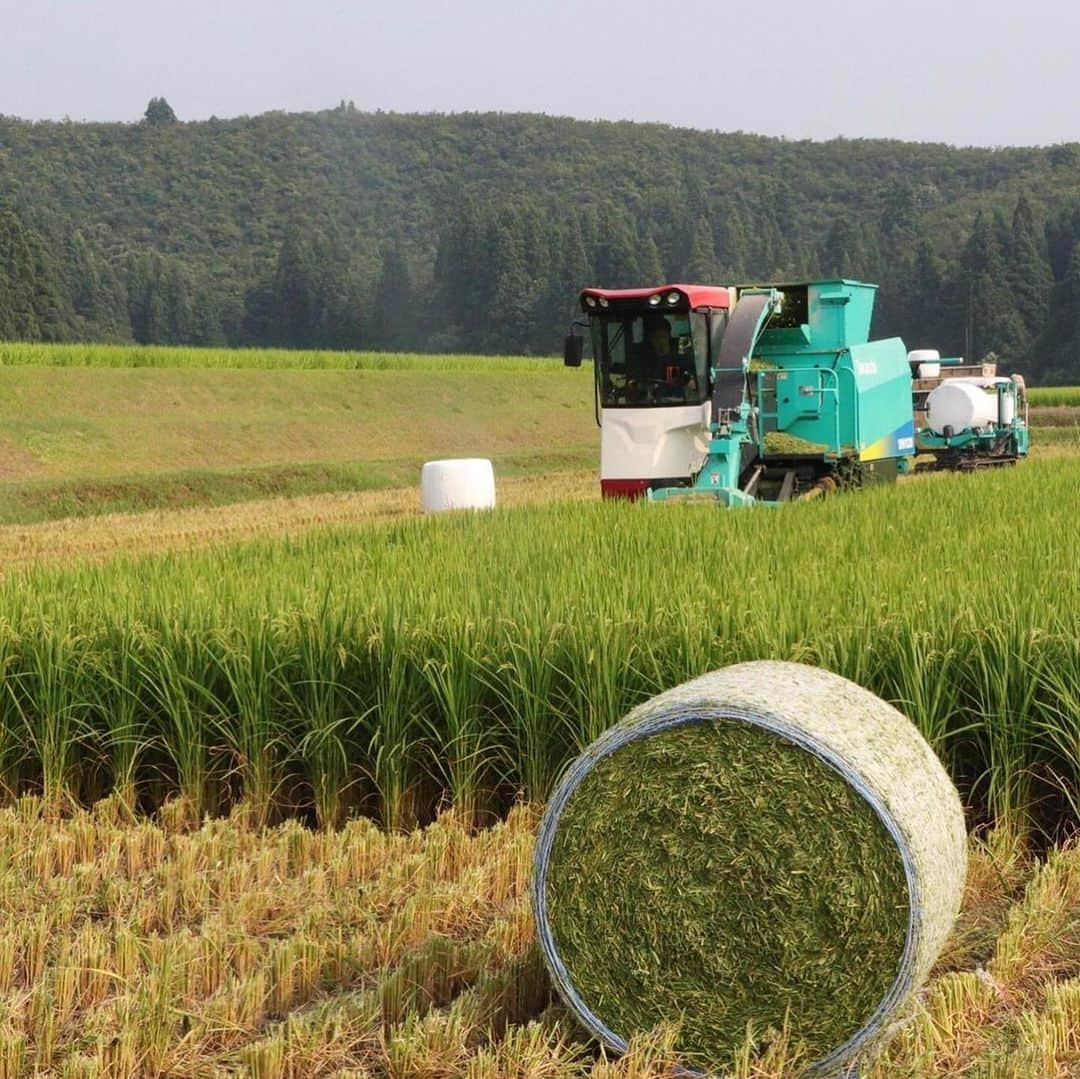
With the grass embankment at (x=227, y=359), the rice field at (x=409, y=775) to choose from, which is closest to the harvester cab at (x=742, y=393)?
the rice field at (x=409, y=775)

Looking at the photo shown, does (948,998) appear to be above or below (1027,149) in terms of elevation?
below

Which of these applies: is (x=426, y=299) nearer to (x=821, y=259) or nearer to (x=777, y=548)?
(x=821, y=259)

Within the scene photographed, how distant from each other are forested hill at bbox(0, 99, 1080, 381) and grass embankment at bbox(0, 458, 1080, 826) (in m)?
51.8

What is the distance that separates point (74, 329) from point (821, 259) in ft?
148

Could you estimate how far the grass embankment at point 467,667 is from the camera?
5320mm

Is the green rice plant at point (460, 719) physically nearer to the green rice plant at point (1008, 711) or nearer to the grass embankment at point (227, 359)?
the green rice plant at point (1008, 711)

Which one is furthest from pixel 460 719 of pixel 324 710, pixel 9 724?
pixel 9 724

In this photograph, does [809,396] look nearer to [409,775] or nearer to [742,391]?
[742,391]

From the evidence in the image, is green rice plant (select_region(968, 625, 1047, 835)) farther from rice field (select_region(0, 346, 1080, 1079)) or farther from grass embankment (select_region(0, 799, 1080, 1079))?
grass embankment (select_region(0, 799, 1080, 1079))

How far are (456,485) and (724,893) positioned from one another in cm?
1291

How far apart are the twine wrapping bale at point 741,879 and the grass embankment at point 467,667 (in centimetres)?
166

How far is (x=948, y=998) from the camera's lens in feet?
12.1

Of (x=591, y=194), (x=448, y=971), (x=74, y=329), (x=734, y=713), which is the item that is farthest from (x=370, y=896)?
(x=591, y=194)

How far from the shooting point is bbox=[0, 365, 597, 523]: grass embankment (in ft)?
73.3
